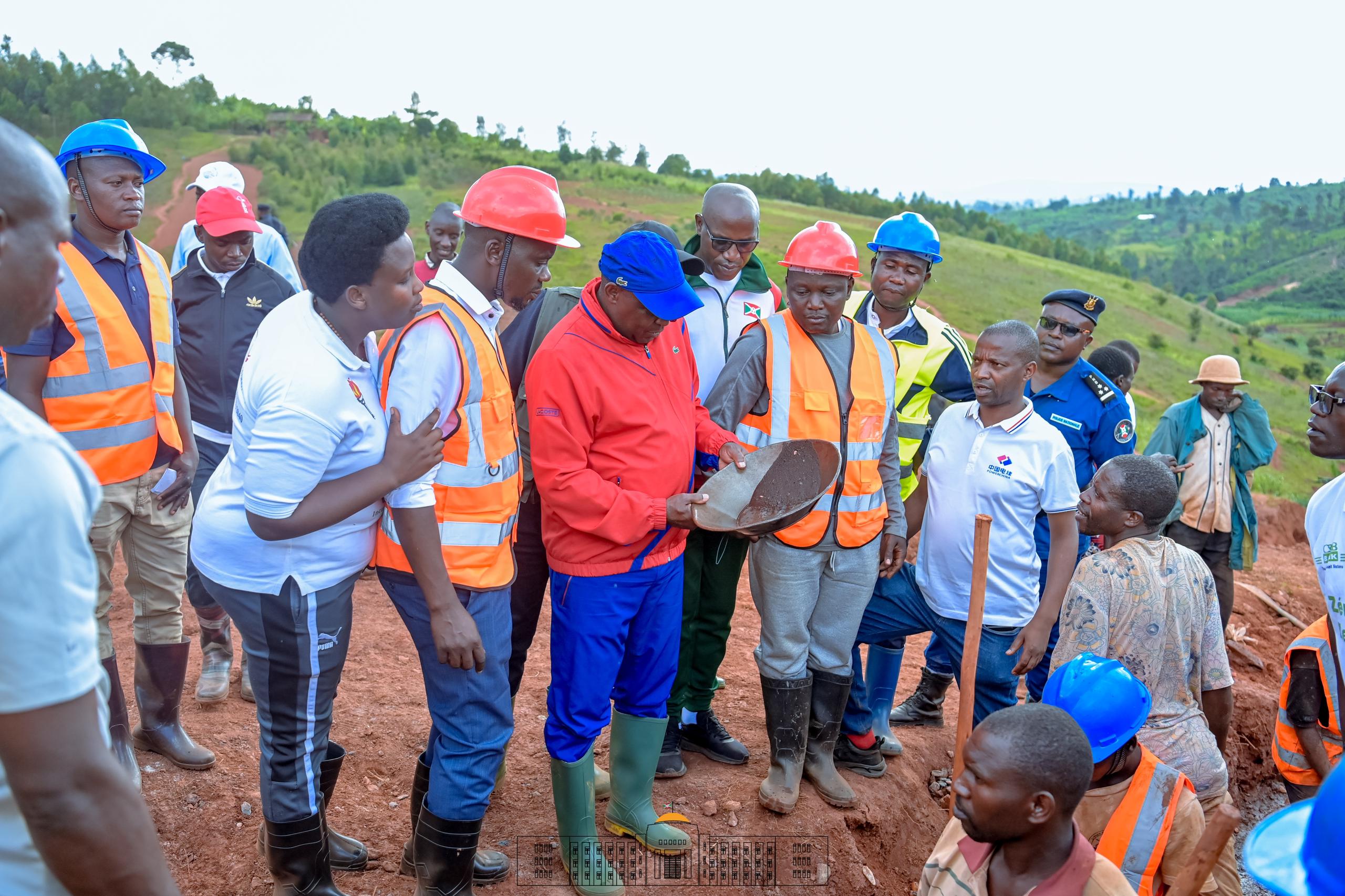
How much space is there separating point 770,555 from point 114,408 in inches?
102

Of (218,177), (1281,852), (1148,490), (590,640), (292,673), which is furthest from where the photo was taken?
(218,177)

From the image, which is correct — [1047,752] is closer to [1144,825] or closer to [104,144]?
[1144,825]

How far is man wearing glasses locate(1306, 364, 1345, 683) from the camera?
3.10 metres

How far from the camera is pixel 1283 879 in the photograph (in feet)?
4.86

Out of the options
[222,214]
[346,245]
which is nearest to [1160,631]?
[346,245]

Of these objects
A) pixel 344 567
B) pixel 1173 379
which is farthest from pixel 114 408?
pixel 1173 379

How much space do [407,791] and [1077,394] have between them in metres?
3.73

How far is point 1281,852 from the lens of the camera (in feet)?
5.04

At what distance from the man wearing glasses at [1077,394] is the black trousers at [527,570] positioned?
8.51 ft

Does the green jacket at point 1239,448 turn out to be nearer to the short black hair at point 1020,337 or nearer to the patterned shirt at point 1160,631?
the short black hair at point 1020,337

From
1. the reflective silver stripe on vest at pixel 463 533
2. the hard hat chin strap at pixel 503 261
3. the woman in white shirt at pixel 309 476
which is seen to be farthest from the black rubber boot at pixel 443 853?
the hard hat chin strap at pixel 503 261

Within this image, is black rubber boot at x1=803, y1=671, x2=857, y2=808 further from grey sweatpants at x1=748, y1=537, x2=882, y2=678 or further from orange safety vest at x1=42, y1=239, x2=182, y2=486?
orange safety vest at x1=42, y1=239, x2=182, y2=486

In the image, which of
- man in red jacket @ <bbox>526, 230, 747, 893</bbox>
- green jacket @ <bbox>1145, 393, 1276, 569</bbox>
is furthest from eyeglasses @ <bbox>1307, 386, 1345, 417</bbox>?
green jacket @ <bbox>1145, 393, 1276, 569</bbox>

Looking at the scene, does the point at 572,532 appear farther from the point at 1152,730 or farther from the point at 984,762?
the point at 1152,730
